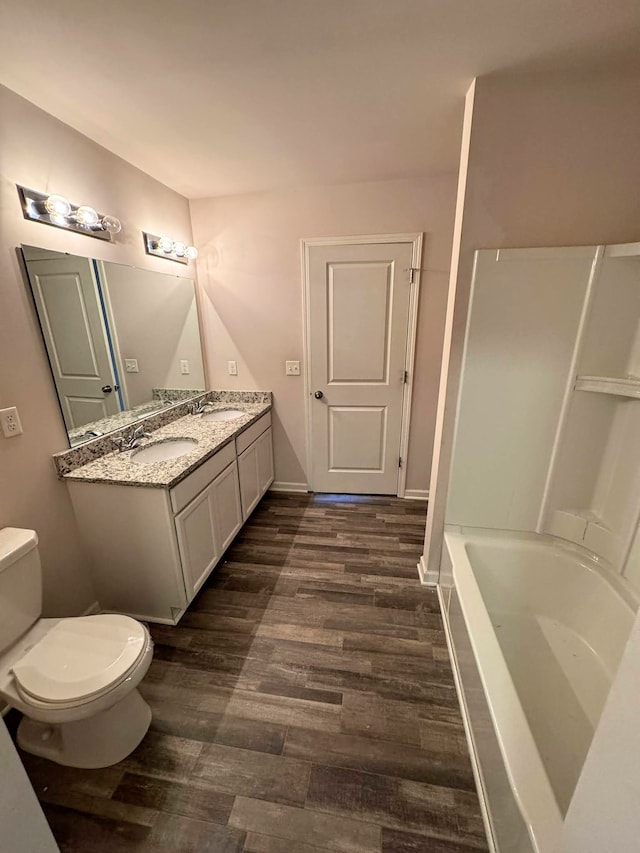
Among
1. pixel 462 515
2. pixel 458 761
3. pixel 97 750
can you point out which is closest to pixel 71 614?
pixel 97 750

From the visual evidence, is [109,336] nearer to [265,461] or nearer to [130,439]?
[130,439]

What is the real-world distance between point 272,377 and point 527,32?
220 centimetres

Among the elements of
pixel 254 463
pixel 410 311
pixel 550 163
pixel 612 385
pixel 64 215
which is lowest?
pixel 254 463

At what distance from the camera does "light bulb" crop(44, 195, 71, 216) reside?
1479 mm

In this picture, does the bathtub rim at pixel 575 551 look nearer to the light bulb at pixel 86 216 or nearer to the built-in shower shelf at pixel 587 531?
the built-in shower shelf at pixel 587 531

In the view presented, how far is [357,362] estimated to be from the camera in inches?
105

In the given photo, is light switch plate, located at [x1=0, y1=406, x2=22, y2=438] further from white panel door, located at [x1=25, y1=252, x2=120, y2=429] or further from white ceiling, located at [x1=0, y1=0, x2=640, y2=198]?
white ceiling, located at [x1=0, y1=0, x2=640, y2=198]

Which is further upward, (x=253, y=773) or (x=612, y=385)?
(x=612, y=385)

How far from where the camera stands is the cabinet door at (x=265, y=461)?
2.72m

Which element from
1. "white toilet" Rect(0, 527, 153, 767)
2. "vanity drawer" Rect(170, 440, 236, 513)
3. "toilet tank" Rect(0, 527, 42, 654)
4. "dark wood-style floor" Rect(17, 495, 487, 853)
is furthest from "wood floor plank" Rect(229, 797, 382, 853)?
"vanity drawer" Rect(170, 440, 236, 513)

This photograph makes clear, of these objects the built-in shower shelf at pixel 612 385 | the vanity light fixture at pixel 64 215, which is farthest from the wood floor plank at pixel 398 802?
the vanity light fixture at pixel 64 215

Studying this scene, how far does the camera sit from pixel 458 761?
123 cm

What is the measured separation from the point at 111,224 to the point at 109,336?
0.57 meters

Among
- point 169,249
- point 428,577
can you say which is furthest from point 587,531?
point 169,249
